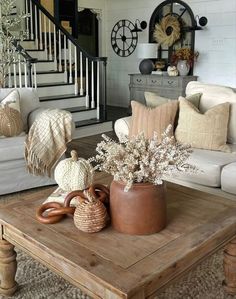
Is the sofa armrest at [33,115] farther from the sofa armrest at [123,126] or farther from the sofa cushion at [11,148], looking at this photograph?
the sofa armrest at [123,126]

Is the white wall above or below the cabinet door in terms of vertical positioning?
above

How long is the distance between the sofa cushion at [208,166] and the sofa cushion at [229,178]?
0.13 feet

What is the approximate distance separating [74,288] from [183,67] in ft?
17.8

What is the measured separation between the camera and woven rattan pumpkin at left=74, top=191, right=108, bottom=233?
68.1 inches

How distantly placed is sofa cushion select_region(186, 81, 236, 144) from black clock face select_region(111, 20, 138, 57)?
16.2 feet

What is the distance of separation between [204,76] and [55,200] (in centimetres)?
572

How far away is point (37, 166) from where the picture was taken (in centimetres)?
350

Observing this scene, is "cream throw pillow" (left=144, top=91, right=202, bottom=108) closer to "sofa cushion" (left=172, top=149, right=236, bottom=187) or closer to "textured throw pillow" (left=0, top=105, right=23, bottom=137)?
"sofa cushion" (left=172, top=149, right=236, bottom=187)

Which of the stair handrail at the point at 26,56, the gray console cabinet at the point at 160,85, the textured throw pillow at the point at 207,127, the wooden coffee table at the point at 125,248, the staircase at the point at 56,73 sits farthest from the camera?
the gray console cabinet at the point at 160,85

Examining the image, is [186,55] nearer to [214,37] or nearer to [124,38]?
[214,37]

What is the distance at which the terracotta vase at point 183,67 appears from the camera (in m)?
6.89

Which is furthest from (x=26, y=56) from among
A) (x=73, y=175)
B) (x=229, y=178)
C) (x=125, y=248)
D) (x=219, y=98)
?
(x=125, y=248)

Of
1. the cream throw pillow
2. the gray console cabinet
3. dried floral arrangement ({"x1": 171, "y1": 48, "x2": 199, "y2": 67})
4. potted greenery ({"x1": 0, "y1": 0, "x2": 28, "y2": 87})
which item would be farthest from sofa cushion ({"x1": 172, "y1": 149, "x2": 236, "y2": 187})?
dried floral arrangement ({"x1": 171, "y1": 48, "x2": 199, "y2": 67})

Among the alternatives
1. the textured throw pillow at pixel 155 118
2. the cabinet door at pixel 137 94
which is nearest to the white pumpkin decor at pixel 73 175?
the textured throw pillow at pixel 155 118
